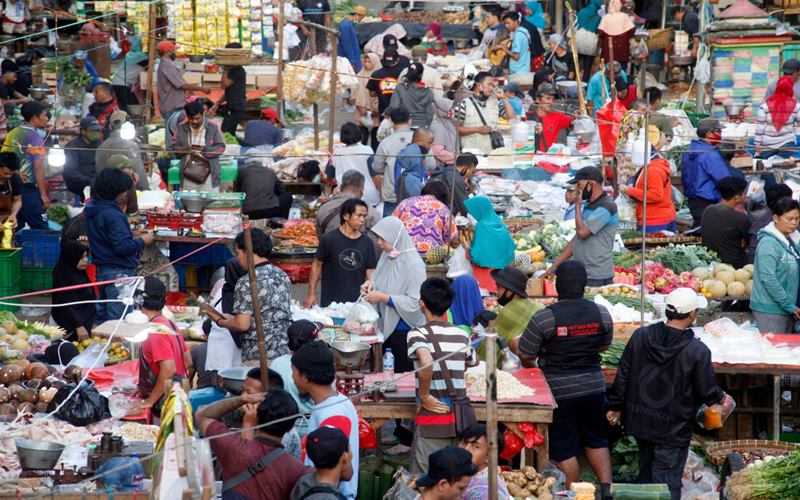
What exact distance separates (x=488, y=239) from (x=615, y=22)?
997cm

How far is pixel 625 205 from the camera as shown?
45.2ft

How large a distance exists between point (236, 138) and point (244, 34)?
1.86m

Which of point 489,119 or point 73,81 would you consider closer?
point 489,119

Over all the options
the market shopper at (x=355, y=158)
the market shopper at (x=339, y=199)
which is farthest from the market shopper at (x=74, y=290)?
the market shopper at (x=355, y=158)

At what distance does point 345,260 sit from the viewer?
35.0 feet

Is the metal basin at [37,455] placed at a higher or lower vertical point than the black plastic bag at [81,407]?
higher

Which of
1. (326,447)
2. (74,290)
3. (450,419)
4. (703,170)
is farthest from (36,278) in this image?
(326,447)

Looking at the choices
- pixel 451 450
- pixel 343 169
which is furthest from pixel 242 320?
pixel 343 169

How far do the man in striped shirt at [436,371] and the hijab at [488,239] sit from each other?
11.0ft

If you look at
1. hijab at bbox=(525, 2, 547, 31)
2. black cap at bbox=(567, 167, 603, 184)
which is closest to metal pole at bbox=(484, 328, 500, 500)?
black cap at bbox=(567, 167, 603, 184)

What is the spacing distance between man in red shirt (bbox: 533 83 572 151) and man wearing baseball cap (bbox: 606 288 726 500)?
8200mm

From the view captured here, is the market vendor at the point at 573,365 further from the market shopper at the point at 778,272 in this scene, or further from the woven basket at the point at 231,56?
the woven basket at the point at 231,56

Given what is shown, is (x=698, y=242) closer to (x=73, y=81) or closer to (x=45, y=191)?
(x=45, y=191)

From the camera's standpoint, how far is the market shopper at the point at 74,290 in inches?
444
